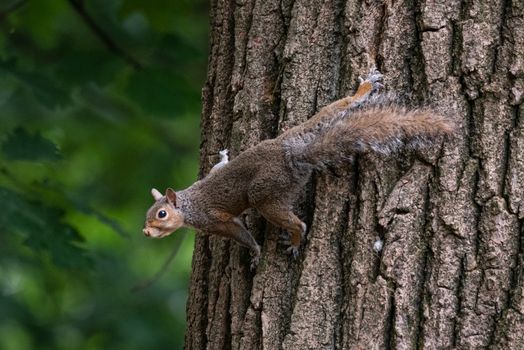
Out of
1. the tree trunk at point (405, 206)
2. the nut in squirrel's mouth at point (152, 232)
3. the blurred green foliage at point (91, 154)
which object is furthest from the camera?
the blurred green foliage at point (91, 154)

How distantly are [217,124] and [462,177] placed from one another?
2.85 ft

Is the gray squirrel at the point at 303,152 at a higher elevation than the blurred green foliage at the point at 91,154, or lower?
lower

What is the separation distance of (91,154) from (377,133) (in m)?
3.45

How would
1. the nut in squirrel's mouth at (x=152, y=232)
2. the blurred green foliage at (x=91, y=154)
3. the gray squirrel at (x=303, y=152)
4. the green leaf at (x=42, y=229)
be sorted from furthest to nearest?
the blurred green foliage at (x=91, y=154)
the green leaf at (x=42, y=229)
the nut in squirrel's mouth at (x=152, y=232)
the gray squirrel at (x=303, y=152)

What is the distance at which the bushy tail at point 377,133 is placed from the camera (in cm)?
226

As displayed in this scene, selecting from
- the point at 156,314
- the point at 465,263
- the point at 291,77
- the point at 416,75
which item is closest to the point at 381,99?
the point at 416,75

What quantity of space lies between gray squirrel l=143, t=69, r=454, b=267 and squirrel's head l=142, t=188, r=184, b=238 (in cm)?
19

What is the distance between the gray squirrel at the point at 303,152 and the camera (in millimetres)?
2314

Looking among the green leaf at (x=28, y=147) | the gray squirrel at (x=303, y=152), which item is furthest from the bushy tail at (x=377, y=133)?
the green leaf at (x=28, y=147)

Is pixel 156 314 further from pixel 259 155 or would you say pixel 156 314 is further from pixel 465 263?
pixel 465 263

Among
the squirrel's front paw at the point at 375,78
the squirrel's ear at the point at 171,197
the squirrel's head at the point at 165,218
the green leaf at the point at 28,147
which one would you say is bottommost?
the squirrel's head at the point at 165,218

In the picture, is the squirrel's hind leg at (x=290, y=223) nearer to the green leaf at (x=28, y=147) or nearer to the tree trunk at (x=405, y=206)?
the tree trunk at (x=405, y=206)

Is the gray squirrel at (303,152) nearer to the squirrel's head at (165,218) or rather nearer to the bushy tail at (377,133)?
the bushy tail at (377,133)

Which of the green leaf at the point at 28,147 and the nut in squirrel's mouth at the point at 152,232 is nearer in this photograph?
the nut in squirrel's mouth at the point at 152,232
